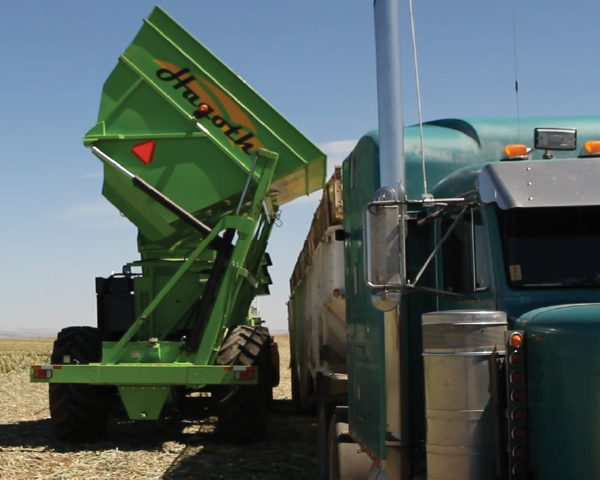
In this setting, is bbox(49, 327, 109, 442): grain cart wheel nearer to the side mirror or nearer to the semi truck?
the semi truck

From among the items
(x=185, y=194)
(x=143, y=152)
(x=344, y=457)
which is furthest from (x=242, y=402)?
(x=344, y=457)

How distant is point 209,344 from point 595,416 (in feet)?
25.6

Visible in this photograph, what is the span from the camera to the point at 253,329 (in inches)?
478

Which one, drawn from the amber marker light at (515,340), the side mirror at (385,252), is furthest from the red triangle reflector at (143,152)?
the amber marker light at (515,340)

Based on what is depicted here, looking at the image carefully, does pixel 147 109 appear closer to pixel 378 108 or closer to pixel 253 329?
pixel 253 329

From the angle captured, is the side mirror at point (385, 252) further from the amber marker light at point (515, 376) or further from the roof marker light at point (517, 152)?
the roof marker light at point (517, 152)

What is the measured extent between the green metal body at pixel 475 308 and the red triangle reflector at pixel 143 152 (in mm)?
5022

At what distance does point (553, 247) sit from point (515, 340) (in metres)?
A: 0.71

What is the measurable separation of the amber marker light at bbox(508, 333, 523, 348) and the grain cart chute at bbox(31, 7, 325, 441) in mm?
7107

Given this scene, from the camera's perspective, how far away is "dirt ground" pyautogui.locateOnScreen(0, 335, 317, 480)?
33.1 ft

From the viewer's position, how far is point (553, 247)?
508 centimetres

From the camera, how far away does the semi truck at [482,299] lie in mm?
4535

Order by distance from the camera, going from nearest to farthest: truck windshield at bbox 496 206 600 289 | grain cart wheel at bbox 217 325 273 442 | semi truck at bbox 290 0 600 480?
semi truck at bbox 290 0 600 480 → truck windshield at bbox 496 206 600 289 → grain cart wheel at bbox 217 325 273 442

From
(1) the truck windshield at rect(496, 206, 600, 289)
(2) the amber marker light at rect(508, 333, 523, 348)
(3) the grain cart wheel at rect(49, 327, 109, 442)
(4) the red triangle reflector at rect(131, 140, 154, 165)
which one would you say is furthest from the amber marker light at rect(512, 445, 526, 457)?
(4) the red triangle reflector at rect(131, 140, 154, 165)
